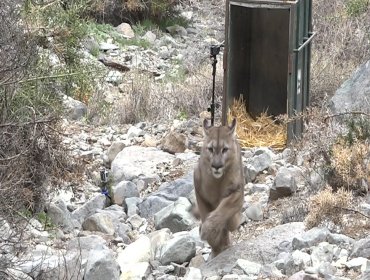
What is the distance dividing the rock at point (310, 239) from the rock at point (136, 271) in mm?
1261

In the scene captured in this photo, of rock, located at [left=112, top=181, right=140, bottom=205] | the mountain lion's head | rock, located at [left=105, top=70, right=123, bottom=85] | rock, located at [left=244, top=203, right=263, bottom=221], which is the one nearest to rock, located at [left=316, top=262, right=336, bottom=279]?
the mountain lion's head

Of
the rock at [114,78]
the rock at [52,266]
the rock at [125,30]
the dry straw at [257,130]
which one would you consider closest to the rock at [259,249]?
the rock at [52,266]

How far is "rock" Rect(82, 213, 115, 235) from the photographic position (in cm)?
1084

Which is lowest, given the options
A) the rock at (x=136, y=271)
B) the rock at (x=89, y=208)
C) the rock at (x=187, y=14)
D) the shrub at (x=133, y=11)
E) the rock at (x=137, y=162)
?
the rock at (x=89, y=208)

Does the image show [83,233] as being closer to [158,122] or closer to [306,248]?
[306,248]

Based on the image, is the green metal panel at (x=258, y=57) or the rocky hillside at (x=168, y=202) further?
the green metal panel at (x=258, y=57)

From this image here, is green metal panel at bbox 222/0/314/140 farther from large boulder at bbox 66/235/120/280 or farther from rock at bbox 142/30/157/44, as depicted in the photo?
large boulder at bbox 66/235/120/280

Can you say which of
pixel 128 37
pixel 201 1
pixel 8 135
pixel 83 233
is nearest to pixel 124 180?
pixel 83 233

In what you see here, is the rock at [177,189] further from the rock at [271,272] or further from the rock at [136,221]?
the rock at [271,272]

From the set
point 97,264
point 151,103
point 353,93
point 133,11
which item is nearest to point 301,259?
point 97,264

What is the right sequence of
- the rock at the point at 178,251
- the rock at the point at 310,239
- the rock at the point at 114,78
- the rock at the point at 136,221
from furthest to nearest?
the rock at the point at 114,78
the rock at the point at 136,221
the rock at the point at 178,251
the rock at the point at 310,239

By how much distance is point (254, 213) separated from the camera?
11312 mm

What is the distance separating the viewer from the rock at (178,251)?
9359 millimetres

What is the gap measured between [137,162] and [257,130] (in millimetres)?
2061
